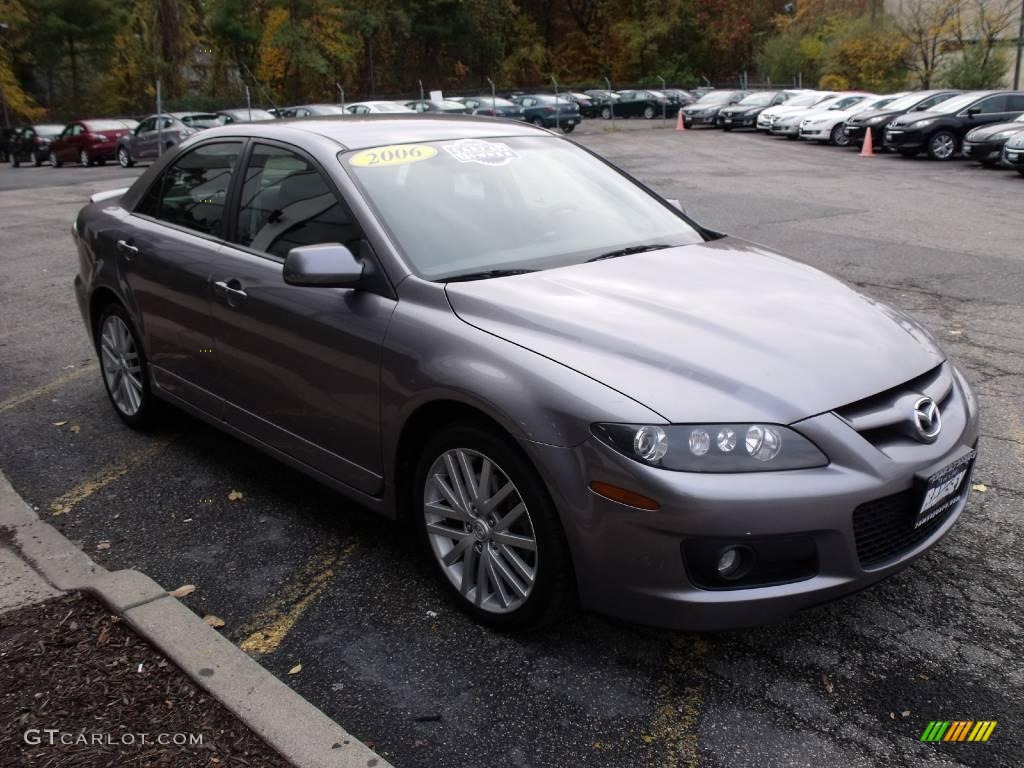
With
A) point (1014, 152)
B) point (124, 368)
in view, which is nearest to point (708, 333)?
point (124, 368)

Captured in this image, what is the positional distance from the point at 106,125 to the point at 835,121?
2138cm

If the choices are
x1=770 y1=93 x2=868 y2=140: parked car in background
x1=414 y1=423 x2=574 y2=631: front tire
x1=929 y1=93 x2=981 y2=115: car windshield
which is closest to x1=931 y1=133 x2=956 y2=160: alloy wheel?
x1=929 y1=93 x2=981 y2=115: car windshield

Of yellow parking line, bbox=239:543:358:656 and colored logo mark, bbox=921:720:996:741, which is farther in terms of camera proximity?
yellow parking line, bbox=239:543:358:656

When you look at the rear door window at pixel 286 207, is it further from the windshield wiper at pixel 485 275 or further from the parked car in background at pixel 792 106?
the parked car in background at pixel 792 106

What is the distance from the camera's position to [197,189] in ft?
15.6

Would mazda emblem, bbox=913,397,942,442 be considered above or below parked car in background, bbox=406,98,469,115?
below

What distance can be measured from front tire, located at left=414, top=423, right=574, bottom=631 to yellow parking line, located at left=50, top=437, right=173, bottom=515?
1.98 metres

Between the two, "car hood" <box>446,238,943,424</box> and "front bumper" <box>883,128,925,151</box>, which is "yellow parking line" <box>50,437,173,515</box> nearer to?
"car hood" <box>446,238,943,424</box>

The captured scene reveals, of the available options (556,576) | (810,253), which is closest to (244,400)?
(556,576)

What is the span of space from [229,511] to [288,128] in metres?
1.73

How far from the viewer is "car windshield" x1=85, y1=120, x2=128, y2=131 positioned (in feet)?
95.3

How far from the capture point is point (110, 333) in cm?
544

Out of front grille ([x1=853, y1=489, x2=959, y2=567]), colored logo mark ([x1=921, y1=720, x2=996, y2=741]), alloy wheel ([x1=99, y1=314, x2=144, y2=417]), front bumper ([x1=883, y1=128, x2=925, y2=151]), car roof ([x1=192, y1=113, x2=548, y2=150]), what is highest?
car roof ([x1=192, y1=113, x2=548, y2=150])

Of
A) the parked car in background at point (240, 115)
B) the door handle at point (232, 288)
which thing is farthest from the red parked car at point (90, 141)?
the door handle at point (232, 288)
